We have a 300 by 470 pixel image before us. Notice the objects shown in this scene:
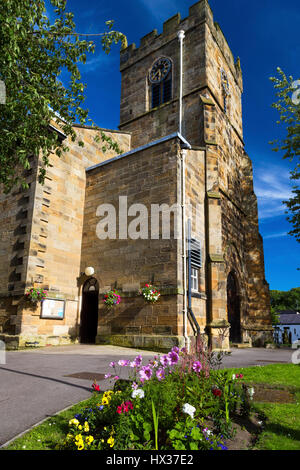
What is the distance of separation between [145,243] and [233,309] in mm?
8405

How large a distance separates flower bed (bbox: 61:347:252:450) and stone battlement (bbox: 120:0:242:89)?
2203 cm

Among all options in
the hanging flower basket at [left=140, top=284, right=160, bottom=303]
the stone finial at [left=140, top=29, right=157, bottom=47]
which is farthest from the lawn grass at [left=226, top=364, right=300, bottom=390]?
the stone finial at [left=140, top=29, right=157, bottom=47]

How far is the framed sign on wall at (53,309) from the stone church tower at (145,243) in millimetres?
210

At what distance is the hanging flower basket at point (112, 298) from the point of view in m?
13.5

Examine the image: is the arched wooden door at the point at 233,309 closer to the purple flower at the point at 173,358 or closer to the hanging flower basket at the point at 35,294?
the hanging flower basket at the point at 35,294

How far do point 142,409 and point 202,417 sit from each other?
0.76 m

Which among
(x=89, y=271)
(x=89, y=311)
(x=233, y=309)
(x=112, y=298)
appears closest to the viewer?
(x=112, y=298)

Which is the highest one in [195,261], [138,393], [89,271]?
[195,261]

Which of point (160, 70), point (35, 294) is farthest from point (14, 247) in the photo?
point (160, 70)

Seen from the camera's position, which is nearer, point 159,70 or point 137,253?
point 137,253

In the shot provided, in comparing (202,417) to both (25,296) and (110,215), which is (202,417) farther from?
(110,215)

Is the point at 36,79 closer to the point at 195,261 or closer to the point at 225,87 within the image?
the point at 195,261

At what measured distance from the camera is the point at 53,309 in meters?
13.9
